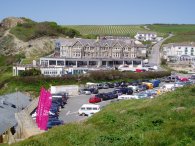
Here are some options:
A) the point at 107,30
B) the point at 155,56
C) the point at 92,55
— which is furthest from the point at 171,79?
the point at 107,30

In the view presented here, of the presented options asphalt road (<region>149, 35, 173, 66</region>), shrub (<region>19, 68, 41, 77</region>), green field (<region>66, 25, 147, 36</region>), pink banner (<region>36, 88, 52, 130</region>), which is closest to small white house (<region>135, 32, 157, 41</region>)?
green field (<region>66, 25, 147, 36</region>)

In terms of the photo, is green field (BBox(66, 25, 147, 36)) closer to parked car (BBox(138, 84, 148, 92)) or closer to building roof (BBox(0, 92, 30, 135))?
parked car (BBox(138, 84, 148, 92))

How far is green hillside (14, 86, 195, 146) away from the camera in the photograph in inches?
571

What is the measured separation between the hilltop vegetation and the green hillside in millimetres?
78794

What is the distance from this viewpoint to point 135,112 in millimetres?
21062

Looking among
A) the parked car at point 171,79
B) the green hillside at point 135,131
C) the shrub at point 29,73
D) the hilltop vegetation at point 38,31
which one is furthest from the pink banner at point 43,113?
the hilltop vegetation at point 38,31

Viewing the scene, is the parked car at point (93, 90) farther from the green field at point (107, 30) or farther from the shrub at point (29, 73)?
the green field at point (107, 30)

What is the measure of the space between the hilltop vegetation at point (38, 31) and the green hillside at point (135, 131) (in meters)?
78.8

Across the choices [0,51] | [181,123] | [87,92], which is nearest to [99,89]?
[87,92]

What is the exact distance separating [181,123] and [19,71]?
50303 mm

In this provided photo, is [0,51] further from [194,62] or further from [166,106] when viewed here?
[166,106]

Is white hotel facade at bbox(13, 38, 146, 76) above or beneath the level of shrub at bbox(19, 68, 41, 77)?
above

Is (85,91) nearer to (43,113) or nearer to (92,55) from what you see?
(43,113)

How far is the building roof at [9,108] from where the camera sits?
2758 cm
